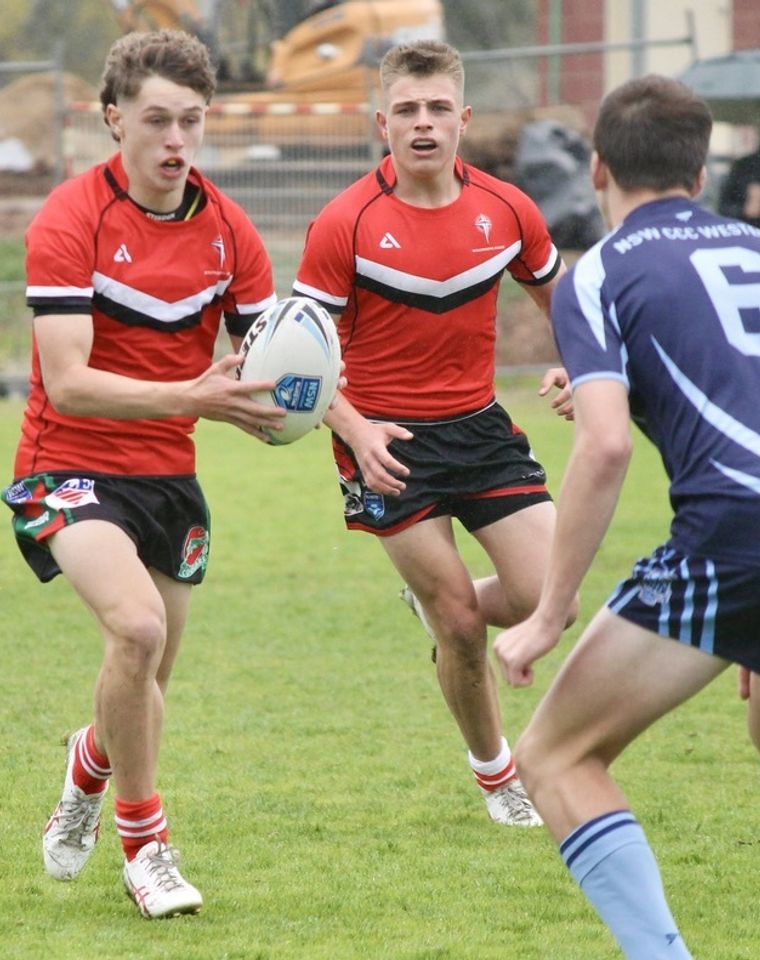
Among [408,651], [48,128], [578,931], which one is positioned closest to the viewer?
[578,931]

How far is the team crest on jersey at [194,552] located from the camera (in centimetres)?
505

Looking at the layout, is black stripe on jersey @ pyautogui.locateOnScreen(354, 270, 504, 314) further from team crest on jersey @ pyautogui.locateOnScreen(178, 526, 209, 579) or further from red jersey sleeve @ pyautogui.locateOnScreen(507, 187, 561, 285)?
team crest on jersey @ pyautogui.locateOnScreen(178, 526, 209, 579)

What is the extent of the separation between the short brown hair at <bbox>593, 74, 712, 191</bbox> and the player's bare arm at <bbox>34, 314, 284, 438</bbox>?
1283 mm

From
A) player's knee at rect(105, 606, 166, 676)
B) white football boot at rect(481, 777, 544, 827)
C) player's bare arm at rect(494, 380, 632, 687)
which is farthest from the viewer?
white football boot at rect(481, 777, 544, 827)

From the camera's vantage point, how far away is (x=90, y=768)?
504 cm

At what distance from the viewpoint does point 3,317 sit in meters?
17.4

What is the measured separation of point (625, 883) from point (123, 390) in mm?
1925

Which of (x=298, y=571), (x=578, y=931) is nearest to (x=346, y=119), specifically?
(x=298, y=571)

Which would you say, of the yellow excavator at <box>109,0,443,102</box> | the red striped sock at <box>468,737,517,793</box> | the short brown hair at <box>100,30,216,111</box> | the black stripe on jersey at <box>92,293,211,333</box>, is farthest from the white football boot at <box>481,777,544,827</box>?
the yellow excavator at <box>109,0,443,102</box>

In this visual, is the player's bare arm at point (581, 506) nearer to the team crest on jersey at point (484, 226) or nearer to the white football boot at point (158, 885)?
the white football boot at point (158, 885)

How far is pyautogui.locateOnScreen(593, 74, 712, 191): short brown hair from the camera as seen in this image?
11.8 ft

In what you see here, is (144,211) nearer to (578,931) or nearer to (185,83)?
(185,83)

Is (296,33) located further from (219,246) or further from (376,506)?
(219,246)

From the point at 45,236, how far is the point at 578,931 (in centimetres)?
241
